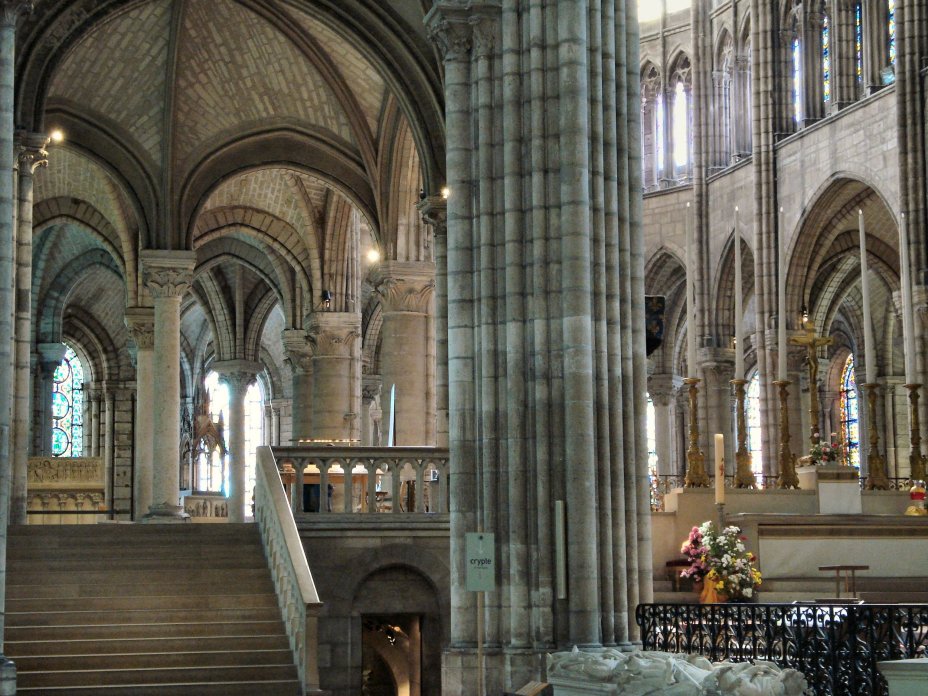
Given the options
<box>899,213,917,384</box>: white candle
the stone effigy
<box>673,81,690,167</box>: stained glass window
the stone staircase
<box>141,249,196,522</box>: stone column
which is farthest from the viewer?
<box>673,81,690,167</box>: stained glass window

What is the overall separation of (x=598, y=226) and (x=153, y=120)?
39.6 feet

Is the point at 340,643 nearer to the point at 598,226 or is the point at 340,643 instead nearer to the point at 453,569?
the point at 453,569

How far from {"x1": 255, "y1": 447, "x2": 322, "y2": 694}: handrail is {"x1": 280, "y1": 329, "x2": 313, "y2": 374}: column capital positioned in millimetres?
12240

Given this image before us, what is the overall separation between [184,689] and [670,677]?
20.9ft

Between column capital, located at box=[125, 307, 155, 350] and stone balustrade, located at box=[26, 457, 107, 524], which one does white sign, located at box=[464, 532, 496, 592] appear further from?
stone balustrade, located at box=[26, 457, 107, 524]

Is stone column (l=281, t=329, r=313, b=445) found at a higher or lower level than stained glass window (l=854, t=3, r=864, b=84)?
lower

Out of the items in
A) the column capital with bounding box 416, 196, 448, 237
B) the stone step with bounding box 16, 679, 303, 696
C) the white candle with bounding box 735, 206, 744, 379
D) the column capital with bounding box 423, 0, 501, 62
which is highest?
the column capital with bounding box 423, 0, 501, 62

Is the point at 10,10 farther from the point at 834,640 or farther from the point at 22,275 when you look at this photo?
the point at 22,275

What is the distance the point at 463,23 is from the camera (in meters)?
14.6

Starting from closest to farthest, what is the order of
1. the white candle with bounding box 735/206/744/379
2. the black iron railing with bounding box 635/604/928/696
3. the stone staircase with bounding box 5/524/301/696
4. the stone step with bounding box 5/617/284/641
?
the black iron railing with bounding box 635/604/928/696 → the stone staircase with bounding box 5/524/301/696 → the stone step with bounding box 5/617/284/641 → the white candle with bounding box 735/206/744/379

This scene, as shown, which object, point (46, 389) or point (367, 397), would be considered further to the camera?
point (367, 397)

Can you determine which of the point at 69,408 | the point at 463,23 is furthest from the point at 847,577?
the point at 69,408

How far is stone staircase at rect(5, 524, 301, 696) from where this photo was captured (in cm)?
1416

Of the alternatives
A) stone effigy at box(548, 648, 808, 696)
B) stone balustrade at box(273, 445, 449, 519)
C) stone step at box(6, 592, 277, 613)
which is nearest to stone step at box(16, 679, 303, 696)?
stone step at box(6, 592, 277, 613)
